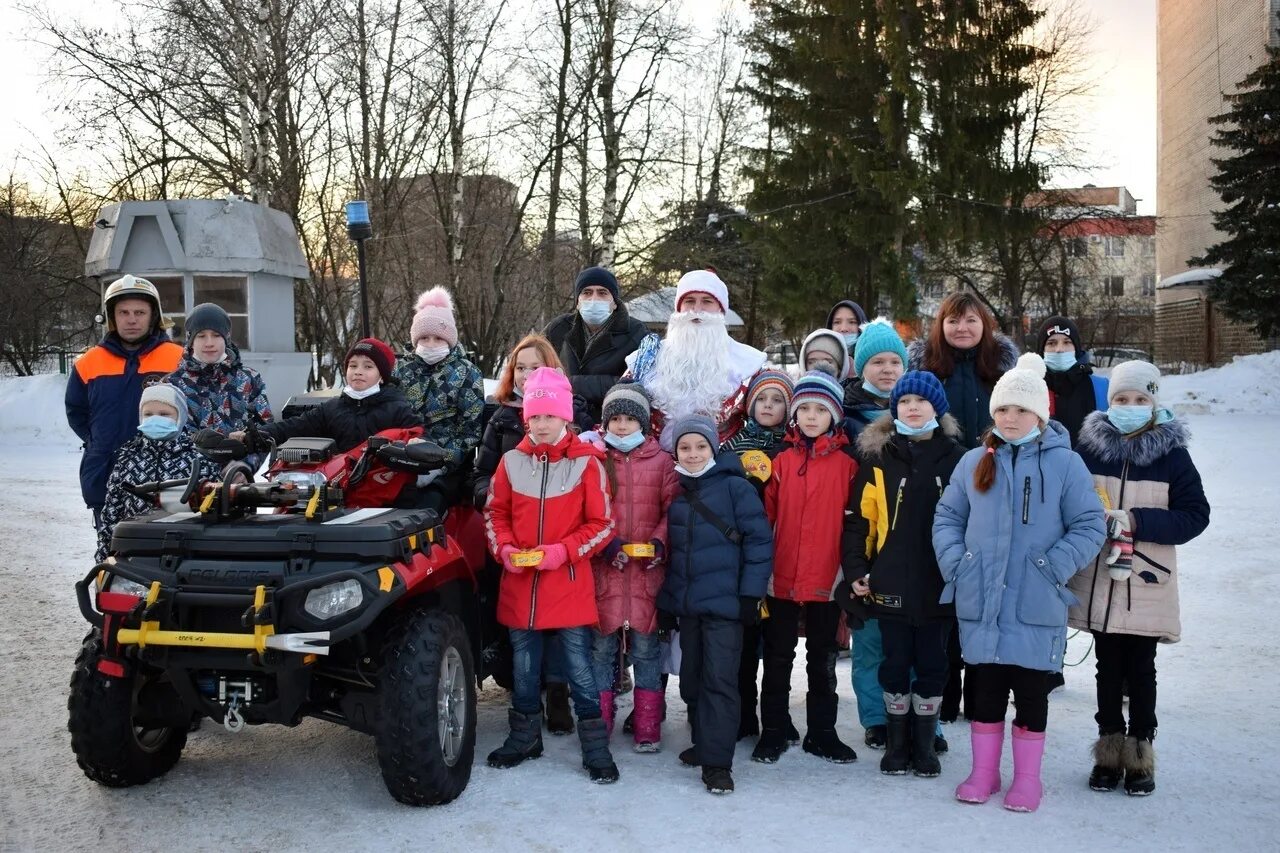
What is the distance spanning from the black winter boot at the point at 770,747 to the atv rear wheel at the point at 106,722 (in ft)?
7.95

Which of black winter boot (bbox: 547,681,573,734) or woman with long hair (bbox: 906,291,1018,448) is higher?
woman with long hair (bbox: 906,291,1018,448)

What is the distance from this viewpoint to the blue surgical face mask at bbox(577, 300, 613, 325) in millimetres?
5688

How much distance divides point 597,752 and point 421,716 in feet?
2.96

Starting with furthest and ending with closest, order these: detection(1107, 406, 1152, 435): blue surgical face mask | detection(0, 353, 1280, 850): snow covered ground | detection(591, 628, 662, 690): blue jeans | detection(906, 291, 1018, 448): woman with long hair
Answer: detection(906, 291, 1018, 448): woman with long hair < detection(591, 628, 662, 690): blue jeans < detection(1107, 406, 1152, 435): blue surgical face mask < detection(0, 353, 1280, 850): snow covered ground

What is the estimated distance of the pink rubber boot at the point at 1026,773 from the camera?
4000mm

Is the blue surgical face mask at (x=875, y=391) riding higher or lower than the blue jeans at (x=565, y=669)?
higher

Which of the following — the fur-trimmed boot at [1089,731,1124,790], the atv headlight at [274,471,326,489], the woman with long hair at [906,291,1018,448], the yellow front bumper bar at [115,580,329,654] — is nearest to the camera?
the yellow front bumper bar at [115,580,329,654]

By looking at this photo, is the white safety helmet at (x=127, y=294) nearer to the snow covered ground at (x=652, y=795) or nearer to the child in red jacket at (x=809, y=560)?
the snow covered ground at (x=652, y=795)

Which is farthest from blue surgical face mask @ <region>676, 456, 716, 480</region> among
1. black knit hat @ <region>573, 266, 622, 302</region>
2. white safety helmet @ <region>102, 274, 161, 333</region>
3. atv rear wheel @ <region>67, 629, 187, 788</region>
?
white safety helmet @ <region>102, 274, 161, 333</region>

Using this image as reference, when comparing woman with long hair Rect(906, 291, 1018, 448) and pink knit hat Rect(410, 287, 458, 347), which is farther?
pink knit hat Rect(410, 287, 458, 347)

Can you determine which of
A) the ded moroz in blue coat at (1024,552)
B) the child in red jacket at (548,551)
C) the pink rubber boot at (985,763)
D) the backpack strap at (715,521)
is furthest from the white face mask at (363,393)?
the pink rubber boot at (985,763)

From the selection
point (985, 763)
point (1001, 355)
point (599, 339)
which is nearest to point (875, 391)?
point (1001, 355)

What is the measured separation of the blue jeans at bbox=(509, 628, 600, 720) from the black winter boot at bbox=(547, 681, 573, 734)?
428mm

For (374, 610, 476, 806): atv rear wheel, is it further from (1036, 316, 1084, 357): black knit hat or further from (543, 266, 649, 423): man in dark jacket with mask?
(1036, 316, 1084, 357): black knit hat
